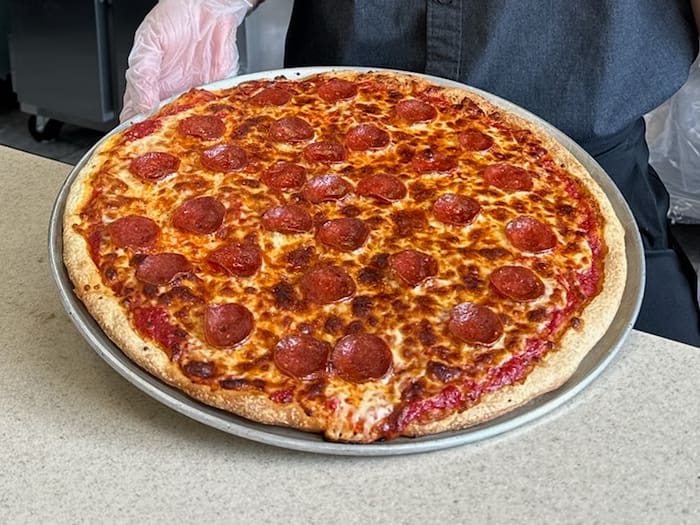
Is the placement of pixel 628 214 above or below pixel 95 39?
above

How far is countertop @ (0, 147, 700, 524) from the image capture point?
3.26 ft

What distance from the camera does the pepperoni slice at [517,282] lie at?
1240mm

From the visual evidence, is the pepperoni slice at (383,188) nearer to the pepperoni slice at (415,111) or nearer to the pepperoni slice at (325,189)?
the pepperoni slice at (325,189)

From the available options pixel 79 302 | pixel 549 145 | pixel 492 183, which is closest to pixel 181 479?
pixel 79 302

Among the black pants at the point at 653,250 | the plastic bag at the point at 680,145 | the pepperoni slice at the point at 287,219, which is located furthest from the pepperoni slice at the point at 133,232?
the plastic bag at the point at 680,145

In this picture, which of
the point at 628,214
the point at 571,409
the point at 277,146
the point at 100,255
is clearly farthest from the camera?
the point at 277,146

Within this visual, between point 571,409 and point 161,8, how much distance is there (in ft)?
3.33

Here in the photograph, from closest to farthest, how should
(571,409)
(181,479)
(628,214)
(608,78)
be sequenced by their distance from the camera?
(181,479) → (571,409) → (628,214) → (608,78)

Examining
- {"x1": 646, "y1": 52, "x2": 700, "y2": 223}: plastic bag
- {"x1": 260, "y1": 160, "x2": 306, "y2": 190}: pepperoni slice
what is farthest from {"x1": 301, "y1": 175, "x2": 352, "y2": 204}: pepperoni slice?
{"x1": 646, "y1": 52, "x2": 700, "y2": 223}: plastic bag

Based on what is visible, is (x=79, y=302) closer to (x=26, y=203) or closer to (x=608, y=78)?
(x=26, y=203)

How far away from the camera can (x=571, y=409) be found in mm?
1131

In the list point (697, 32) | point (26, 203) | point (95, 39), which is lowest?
point (95, 39)

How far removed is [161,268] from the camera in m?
1.25

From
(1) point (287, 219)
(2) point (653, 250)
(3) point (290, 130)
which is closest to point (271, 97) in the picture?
(3) point (290, 130)
